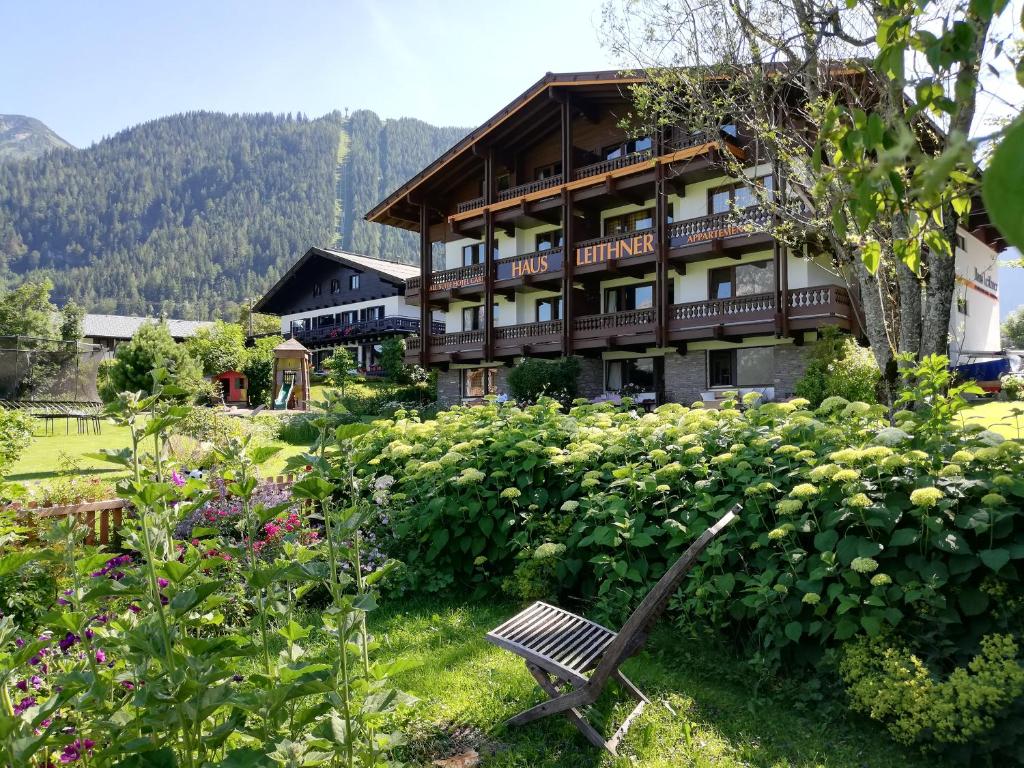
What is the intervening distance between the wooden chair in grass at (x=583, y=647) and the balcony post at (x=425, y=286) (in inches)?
920

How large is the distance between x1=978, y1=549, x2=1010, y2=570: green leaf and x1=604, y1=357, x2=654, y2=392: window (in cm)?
1961

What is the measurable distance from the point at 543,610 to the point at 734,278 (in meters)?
18.9

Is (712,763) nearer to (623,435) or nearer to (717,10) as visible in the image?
(623,435)

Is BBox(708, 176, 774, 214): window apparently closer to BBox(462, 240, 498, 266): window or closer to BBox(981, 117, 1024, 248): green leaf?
BBox(462, 240, 498, 266): window

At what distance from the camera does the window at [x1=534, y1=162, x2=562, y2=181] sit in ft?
83.0

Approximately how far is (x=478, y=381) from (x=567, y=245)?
770cm

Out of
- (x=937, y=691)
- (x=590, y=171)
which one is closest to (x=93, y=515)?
(x=937, y=691)

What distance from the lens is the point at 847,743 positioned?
3.58m

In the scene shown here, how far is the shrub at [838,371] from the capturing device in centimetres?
1499

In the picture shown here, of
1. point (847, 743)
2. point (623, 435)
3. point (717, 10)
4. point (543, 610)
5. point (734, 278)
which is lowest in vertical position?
point (847, 743)

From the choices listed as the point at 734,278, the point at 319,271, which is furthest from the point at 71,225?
the point at 734,278

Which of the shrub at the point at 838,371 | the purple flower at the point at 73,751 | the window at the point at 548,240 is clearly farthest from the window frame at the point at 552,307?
the purple flower at the point at 73,751

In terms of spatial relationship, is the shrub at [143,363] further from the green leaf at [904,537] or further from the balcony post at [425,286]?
the green leaf at [904,537]

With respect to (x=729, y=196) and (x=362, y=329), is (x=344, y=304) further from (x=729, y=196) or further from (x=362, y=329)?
(x=729, y=196)
